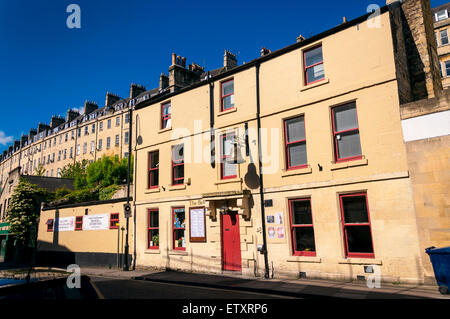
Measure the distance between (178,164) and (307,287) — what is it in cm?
953

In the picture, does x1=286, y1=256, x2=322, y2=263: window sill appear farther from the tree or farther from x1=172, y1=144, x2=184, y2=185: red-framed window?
the tree

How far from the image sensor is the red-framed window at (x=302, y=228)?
1258 centimetres

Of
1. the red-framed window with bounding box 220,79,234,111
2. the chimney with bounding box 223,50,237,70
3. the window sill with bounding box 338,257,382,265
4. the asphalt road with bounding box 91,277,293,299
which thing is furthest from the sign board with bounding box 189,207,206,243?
the chimney with bounding box 223,50,237,70

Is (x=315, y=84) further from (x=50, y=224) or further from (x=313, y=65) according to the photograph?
(x=50, y=224)

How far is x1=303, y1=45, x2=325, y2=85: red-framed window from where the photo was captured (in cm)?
1344

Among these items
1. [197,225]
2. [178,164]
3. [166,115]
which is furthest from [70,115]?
[197,225]

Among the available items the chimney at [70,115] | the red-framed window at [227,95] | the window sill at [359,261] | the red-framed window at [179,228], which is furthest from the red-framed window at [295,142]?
the chimney at [70,115]

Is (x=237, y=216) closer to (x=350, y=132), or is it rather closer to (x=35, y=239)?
(x=350, y=132)

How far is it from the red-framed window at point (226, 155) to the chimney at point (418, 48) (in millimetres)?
7856

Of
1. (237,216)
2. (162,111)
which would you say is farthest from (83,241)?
(237,216)

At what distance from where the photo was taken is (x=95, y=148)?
62.9 meters

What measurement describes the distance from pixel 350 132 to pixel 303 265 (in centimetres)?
534

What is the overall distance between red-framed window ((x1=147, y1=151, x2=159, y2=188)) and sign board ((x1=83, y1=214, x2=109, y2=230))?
4360 millimetres

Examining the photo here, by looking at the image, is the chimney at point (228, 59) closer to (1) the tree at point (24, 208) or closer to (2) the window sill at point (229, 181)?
(1) the tree at point (24, 208)
